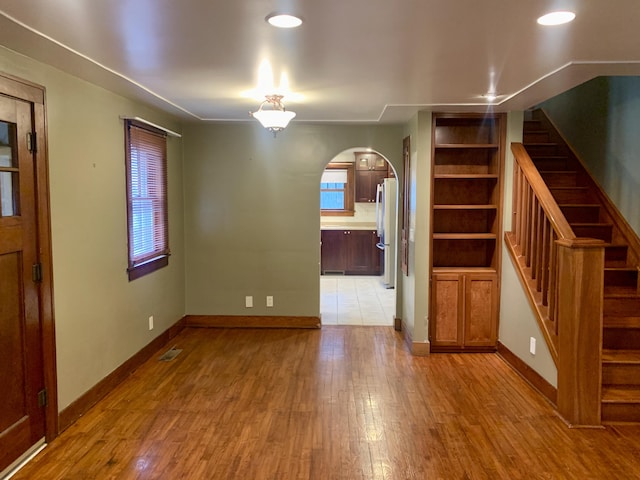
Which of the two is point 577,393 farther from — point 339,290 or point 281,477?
point 339,290

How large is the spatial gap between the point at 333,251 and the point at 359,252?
49 centimetres

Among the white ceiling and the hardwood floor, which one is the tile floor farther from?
the white ceiling

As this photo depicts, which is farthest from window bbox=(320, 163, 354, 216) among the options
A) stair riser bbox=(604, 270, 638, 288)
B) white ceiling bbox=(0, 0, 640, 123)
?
stair riser bbox=(604, 270, 638, 288)

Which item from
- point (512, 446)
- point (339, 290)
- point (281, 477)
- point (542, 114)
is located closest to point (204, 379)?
point (281, 477)

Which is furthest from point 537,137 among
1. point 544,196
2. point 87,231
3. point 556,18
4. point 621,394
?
point 87,231

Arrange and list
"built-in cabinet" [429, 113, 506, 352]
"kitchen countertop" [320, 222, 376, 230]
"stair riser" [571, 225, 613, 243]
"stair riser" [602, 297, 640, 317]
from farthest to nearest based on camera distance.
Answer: "kitchen countertop" [320, 222, 376, 230] → "built-in cabinet" [429, 113, 506, 352] → "stair riser" [571, 225, 613, 243] → "stair riser" [602, 297, 640, 317]

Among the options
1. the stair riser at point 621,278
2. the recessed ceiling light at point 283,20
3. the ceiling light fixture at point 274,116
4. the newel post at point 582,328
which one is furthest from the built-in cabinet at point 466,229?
the recessed ceiling light at point 283,20

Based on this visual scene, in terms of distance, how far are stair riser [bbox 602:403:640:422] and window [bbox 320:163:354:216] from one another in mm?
6697

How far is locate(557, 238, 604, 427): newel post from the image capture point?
129 inches

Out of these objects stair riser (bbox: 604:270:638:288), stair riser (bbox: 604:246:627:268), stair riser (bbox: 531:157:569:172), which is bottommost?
stair riser (bbox: 604:270:638:288)

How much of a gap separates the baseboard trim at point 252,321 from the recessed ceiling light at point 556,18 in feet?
13.7

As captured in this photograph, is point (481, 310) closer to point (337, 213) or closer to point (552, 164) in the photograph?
point (552, 164)

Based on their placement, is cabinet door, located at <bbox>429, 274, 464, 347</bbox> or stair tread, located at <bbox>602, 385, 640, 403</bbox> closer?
stair tread, located at <bbox>602, 385, 640, 403</bbox>

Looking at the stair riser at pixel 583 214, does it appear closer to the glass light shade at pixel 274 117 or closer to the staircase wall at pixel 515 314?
the staircase wall at pixel 515 314
